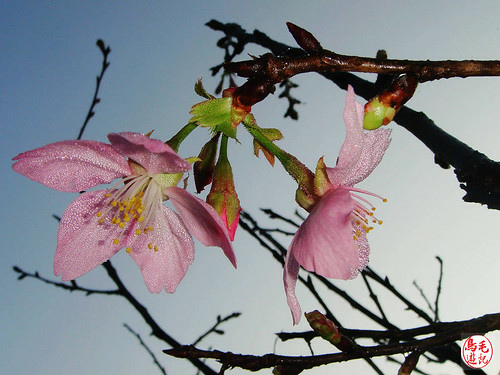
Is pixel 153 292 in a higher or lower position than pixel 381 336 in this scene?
higher

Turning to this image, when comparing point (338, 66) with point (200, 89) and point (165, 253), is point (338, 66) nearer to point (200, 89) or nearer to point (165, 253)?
point (200, 89)

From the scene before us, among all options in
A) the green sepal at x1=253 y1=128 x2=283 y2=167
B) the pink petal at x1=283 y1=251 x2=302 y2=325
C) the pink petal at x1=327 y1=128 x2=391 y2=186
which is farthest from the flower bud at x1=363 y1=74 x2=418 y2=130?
the pink petal at x1=283 y1=251 x2=302 y2=325

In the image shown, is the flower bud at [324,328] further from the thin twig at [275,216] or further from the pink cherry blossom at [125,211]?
the thin twig at [275,216]

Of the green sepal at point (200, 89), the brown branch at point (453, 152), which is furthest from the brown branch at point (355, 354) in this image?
the green sepal at point (200, 89)

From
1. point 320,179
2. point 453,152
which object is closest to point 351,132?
point 320,179

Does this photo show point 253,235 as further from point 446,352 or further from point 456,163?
point 456,163

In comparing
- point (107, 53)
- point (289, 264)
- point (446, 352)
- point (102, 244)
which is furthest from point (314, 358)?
point (107, 53)

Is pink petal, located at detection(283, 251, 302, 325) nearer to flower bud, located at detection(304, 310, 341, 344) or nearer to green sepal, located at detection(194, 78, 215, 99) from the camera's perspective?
flower bud, located at detection(304, 310, 341, 344)
